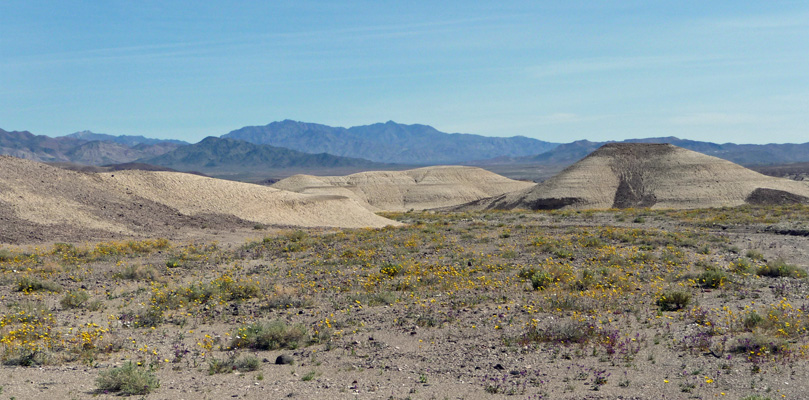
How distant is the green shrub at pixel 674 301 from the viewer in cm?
1241

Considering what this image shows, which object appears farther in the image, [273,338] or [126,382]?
[273,338]

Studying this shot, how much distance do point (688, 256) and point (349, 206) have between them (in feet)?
99.8

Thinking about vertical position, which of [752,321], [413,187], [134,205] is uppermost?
[413,187]

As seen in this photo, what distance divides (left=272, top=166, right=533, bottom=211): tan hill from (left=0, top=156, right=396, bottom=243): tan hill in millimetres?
48250

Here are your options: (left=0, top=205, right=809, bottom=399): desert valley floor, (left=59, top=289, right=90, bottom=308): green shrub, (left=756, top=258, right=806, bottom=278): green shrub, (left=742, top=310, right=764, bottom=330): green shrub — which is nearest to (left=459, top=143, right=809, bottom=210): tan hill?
(left=0, top=205, right=809, bottom=399): desert valley floor

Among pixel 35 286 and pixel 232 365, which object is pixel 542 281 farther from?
pixel 35 286

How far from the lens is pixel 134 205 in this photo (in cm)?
3706

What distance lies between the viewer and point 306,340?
1070 cm

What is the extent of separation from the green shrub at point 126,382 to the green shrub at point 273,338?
88.4 inches

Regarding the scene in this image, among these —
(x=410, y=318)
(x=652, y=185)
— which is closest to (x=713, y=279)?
(x=410, y=318)

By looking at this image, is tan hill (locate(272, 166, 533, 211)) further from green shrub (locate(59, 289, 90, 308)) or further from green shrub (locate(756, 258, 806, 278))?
green shrub (locate(59, 289, 90, 308))

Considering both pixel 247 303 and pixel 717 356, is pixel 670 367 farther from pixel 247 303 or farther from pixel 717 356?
pixel 247 303

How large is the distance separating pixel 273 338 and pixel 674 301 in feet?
28.5

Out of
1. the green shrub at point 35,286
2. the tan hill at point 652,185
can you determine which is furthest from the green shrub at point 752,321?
the tan hill at point 652,185
